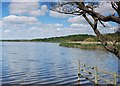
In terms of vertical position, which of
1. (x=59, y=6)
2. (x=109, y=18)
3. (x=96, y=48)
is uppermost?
(x=59, y=6)

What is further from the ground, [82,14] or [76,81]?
[82,14]

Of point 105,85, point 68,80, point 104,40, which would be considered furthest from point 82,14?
point 68,80

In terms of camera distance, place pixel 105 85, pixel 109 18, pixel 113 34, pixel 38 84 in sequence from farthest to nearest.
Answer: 1. pixel 38 84
2. pixel 105 85
3. pixel 113 34
4. pixel 109 18

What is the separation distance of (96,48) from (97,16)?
3279 inches

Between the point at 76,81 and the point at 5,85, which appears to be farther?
the point at 76,81

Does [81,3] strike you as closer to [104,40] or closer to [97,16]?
[97,16]

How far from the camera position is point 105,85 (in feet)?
79.0

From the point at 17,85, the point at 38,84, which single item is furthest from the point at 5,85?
the point at 38,84

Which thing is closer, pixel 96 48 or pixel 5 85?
pixel 5 85

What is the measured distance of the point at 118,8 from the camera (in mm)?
11172

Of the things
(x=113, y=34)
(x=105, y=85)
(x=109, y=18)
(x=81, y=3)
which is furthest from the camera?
(x=105, y=85)

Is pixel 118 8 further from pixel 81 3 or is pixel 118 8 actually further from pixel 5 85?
pixel 5 85

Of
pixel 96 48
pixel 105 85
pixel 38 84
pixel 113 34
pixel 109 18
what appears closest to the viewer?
pixel 109 18

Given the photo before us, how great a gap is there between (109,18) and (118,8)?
2.48 feet
